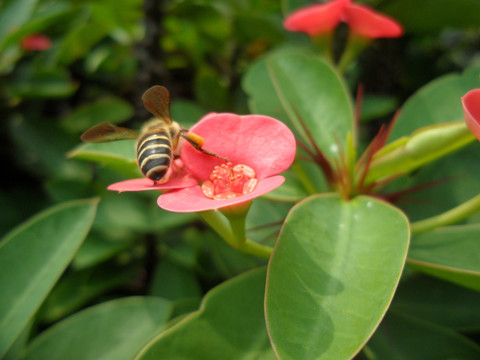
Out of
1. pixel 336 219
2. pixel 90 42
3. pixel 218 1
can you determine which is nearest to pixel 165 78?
pixel 90 42

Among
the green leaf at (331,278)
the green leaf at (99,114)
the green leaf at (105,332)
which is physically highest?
the green leaf at (331,278)

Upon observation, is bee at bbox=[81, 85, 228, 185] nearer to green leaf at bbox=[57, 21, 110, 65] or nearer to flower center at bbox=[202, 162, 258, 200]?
flower center at bbox=[202, 162, 258, 200]

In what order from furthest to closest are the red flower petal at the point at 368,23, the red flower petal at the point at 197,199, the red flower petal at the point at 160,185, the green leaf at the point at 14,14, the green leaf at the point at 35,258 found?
the green leaf at the point at 14,14 → the red flower petal at the point at 368,23 → the green leaf at the point at 35,258 → the red flower petal at the point at 160,185 → the red flower petal at the point at 197,199

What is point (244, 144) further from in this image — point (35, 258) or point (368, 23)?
point (368, 23)

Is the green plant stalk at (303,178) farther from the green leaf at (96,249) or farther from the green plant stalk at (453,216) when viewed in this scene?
the green leaf at (96,249)

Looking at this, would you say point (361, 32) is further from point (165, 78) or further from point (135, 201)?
point (135, 201)

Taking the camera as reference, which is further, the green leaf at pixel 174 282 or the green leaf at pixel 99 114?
the green leaf at pixel 99 114

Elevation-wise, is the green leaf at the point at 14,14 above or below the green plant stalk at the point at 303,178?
above

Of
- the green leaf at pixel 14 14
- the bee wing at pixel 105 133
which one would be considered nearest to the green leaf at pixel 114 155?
the bee wing at pixel 105 133
